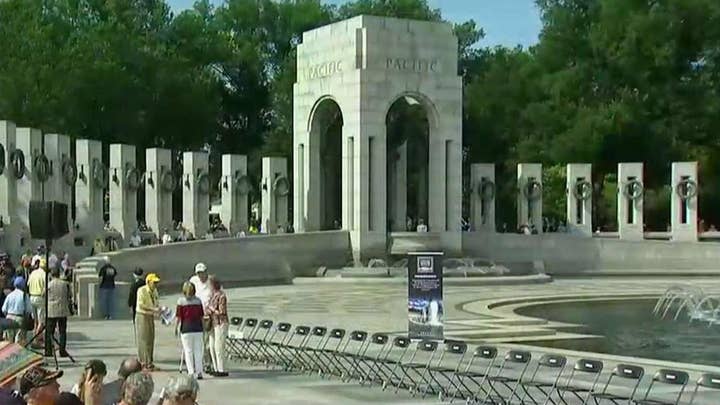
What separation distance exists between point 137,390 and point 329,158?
4344cm

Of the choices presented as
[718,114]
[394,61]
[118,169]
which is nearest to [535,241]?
[394,61]

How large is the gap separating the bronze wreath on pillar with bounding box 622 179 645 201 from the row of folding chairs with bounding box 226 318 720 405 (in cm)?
3027

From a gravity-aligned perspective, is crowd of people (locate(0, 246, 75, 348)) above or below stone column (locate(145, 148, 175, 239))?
below

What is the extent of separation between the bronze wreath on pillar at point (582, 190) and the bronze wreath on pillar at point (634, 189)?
139 centimetres

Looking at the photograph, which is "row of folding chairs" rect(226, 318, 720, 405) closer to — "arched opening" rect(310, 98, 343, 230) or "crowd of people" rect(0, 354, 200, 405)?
"crowd of people" rect(0, 354, 200, 405)

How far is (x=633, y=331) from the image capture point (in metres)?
26.0

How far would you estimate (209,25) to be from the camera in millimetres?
83312

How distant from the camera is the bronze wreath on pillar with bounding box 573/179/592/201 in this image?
5006cm

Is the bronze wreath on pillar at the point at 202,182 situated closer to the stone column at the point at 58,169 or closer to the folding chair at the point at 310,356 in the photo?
the stone column at the point at 58,169

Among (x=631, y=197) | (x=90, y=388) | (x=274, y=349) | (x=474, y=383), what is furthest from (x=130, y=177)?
(x=90, y=388)

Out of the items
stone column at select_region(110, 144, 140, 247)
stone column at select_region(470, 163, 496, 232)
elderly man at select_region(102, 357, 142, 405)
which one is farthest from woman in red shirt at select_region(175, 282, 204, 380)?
stone column at select_region(470, 163, 496, 232)

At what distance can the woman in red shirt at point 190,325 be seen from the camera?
1661 cm

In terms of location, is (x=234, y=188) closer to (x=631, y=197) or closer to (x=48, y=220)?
(x=631, y=197)

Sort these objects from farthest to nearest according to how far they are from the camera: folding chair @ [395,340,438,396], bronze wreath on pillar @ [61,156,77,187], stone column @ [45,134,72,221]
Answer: bronze wreath on pillar @ [61,156,77,187]
stone column @ [45,134,72,221]
folding chair @ [395,340,438,396]
